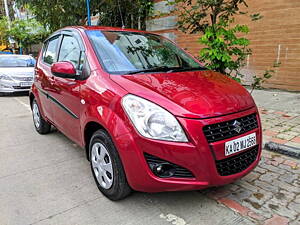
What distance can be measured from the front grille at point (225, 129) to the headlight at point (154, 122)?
0.20 meters

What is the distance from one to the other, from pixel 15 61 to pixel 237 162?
9352 mm

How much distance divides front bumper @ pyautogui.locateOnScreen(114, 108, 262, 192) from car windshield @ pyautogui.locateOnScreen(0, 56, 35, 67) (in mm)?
8553

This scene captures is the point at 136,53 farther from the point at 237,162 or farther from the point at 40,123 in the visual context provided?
the point at 40,123

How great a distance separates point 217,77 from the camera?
8.92 ft

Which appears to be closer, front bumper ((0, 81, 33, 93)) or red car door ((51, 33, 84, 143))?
red car door ((51, 33, 84, 143))

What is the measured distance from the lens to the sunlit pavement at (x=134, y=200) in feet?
7.13

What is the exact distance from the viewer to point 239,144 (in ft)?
6.88

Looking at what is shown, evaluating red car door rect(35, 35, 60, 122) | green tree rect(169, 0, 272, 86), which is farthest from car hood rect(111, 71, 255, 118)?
red car door rect(35, 35, 60, 122)

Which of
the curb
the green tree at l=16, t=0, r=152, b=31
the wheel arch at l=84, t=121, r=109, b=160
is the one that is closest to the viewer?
the wheel arch at l=84, t=121, r=109, b=160

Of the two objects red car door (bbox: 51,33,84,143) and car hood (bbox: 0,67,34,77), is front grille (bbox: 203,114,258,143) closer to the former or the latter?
red car door (bbox: 51,33,84,143)

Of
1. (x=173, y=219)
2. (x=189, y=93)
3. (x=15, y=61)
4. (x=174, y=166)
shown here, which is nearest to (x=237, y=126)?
(x=189, y=93)

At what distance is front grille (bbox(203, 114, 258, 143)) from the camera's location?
1.93 m

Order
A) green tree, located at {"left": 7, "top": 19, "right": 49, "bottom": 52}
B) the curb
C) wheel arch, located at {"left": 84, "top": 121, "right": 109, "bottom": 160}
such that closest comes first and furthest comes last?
wheel arch, located at {"left": 84, "top": 121, "right": 109, "bottom": 160} → the curb → green tree, located at {"left": 7, "top": 19, "right": 49, "bottom": 52}

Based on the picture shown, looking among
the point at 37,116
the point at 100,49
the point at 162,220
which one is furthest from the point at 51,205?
the point at 37,116
